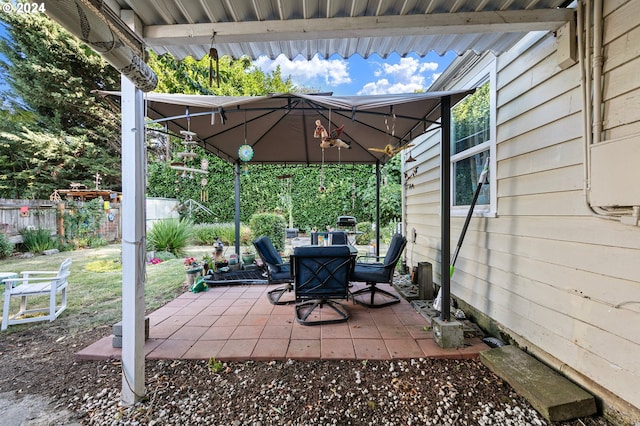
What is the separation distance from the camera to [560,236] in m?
1.88

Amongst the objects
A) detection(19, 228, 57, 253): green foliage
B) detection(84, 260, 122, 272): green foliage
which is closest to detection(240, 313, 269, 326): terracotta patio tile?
detection(84, 260, 122, 272): green foliage

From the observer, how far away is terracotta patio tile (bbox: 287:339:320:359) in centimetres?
213

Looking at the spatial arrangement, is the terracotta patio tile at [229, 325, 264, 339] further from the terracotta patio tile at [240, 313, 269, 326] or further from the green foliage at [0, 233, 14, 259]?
the green foliage at [0, 233, 14, 259]

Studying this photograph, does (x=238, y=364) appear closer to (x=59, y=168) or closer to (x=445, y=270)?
(x=445, y=270)

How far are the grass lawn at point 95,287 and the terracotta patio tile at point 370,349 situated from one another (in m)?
2.57

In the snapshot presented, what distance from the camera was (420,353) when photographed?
2189mm

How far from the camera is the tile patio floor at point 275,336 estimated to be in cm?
218

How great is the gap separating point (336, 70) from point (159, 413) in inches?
794

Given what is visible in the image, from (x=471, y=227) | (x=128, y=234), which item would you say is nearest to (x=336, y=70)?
(x=471, y=227)

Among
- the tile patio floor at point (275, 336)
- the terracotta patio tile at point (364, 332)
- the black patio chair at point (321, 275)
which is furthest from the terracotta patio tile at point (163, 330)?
the terracotta patio tile at point (364, 332)

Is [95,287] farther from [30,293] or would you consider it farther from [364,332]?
[364,332]

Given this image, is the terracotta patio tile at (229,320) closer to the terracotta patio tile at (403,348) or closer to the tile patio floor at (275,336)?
the tile patio floor at (275,336)

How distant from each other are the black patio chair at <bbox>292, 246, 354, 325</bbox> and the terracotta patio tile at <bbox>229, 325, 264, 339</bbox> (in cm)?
43

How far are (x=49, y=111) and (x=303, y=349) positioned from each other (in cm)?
1481
